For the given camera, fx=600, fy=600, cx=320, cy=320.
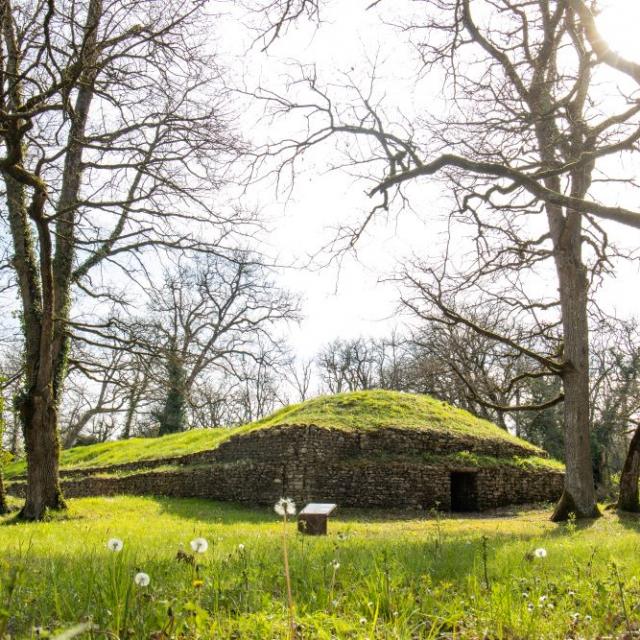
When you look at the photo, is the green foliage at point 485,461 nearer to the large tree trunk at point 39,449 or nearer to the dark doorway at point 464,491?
the dark doorway at point 464,491

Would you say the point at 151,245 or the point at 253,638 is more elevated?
the point at 151,245

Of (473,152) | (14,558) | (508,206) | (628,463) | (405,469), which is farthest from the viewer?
(405,469)

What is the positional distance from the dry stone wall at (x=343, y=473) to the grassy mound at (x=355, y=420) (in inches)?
21.9

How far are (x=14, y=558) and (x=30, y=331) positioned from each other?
9.49 metres

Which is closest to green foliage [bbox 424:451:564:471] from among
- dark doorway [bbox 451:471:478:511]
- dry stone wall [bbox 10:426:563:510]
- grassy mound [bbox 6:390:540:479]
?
dry stone wall [bbox 10:426:563:510]

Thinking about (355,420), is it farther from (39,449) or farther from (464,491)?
(39,449)

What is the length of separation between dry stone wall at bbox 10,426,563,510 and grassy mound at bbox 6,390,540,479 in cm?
56

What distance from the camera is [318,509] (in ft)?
32.9

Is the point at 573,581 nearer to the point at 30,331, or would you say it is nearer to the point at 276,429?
the point at 30,331

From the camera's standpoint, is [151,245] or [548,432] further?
[548,432]

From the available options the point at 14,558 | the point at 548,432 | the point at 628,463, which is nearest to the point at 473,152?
the point at 14,558

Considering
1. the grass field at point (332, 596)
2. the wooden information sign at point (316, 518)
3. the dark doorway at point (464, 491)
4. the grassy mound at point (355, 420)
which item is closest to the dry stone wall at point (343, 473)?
the dark doorway at point (464, 491)

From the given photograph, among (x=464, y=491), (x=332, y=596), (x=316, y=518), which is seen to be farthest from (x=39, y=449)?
(x=464, y=491)

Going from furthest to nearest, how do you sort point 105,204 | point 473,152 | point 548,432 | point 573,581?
point 548,432
point 105,204
point 473,152
point 573,581
